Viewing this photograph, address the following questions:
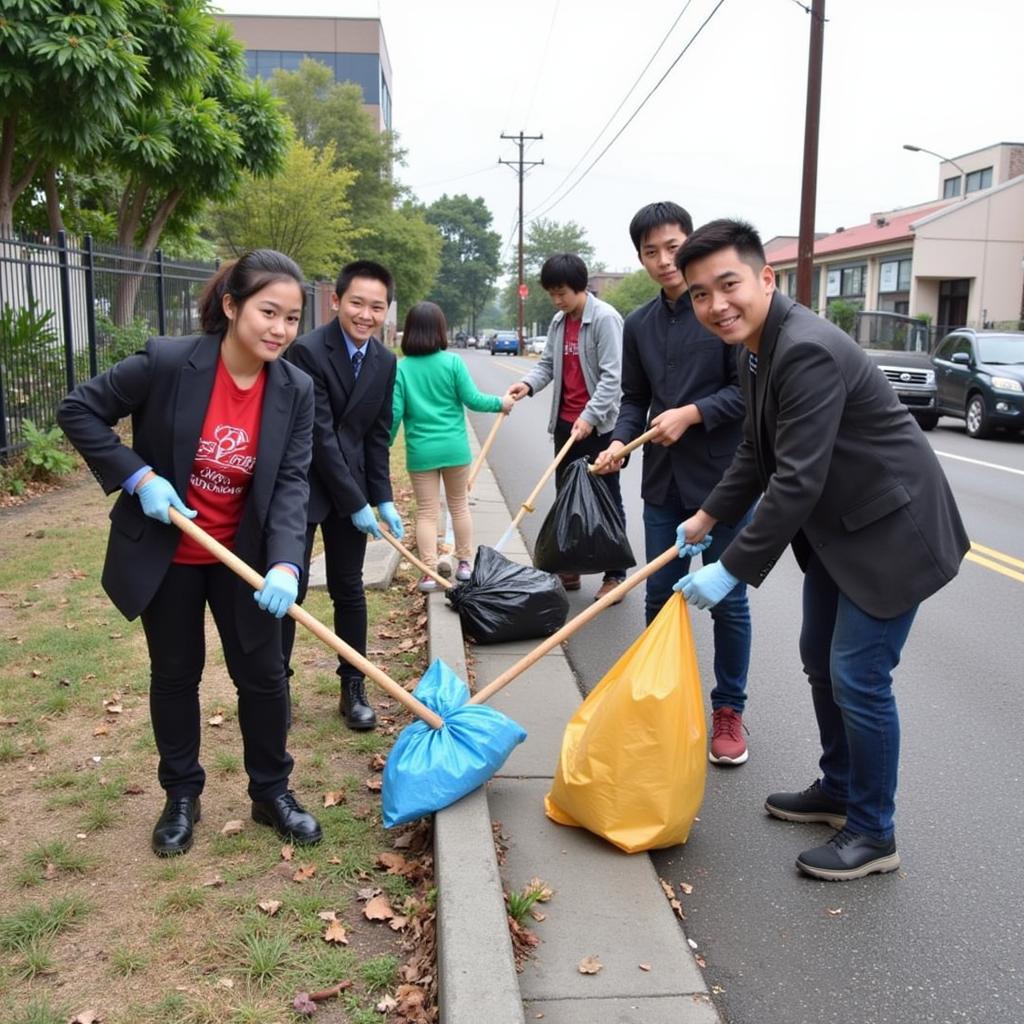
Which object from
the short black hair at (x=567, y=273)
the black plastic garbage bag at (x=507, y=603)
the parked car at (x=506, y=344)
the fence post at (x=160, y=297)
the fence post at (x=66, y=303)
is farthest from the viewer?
the parked car at (x=506, y=344)

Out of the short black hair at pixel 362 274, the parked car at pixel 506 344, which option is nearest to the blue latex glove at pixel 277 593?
the short black hair at pixel 362 274

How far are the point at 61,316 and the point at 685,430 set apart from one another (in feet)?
29.1

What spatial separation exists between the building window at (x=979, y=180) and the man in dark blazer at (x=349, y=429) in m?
49.8

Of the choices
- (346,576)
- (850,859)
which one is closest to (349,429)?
(346,576)

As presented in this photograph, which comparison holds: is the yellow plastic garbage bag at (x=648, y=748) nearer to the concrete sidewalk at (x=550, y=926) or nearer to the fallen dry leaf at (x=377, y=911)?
the concrete sidewalk at (x=550, y=926)

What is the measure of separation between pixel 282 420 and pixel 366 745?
4.92 ft

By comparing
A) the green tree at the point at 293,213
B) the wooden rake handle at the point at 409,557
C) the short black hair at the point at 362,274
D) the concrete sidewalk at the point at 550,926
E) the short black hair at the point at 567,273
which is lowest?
the concrete sidewalk at the point at 550,926

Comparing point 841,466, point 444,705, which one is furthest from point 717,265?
point 444,705

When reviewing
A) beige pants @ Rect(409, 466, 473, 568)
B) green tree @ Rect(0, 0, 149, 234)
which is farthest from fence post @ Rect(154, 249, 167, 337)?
beige pants @ Rect(409, 466, 473, 568)

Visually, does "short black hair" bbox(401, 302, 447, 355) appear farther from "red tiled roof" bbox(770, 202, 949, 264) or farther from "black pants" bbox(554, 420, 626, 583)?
"red tiled roof" bbox(770, 202, 949, 264)

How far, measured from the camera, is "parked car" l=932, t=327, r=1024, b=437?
15625 millimetres

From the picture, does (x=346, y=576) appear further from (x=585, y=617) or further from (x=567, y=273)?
(x=567, y=273)

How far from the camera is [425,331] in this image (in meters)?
5.94

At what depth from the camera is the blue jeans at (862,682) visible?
306cm
